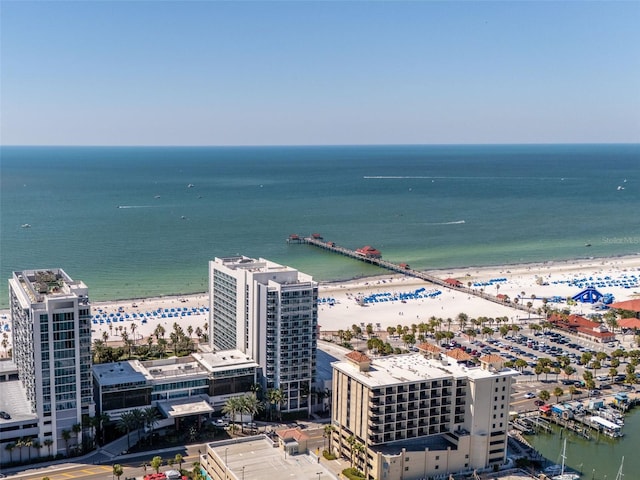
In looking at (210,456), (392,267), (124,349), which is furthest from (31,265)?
(210,456)

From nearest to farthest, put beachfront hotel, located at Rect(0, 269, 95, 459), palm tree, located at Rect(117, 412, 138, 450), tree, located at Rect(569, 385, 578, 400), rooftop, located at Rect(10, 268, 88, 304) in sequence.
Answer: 1. beachfront hotel, located at Rect(0, 269, 95, 459)
2. rooftop, located at Rect(10, 268, 88, 304)
3. palm tree, located at Rect(117, 412, 138, 450)
4. tree, located at Rect(569, 385, 578, 400)

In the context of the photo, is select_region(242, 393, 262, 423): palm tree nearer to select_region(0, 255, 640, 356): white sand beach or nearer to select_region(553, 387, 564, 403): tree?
select_region(0, 255, 640, 356): white sand beach

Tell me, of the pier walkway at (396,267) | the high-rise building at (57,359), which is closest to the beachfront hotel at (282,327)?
the high-rise building at (57,359)

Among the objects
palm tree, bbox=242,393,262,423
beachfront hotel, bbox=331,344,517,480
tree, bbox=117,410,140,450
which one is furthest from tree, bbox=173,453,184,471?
beachfront hotel, bbox=331,344,517,480

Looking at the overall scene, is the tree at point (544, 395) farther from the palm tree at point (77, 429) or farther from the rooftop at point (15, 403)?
Result: the rooftop at point (15, 403)

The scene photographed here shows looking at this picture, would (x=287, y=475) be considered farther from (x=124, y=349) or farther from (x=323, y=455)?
(x=124, y=349)
